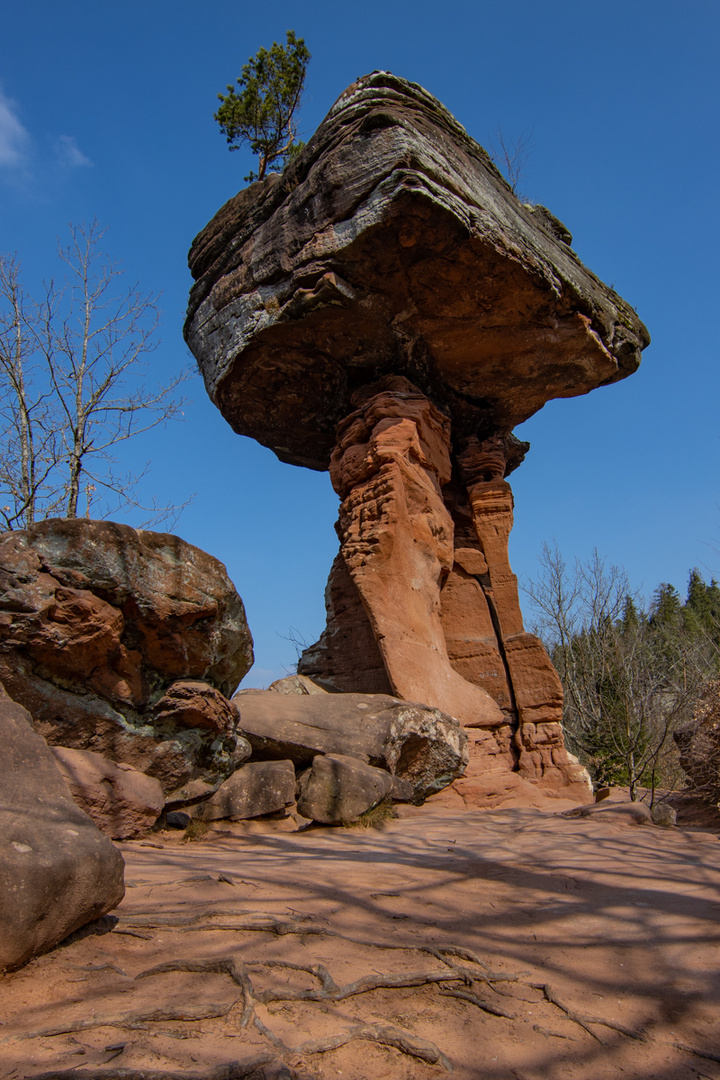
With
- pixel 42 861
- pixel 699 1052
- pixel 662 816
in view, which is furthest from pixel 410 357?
pixel 699 1052

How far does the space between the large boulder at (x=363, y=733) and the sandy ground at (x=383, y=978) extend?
2.18 meters

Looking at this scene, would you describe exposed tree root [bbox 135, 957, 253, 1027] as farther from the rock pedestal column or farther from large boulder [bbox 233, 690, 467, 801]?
the rock pedestal column

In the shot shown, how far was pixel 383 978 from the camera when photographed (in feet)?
6.48

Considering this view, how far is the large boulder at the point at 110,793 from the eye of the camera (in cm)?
384

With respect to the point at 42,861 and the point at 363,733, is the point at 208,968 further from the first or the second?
the point at 363,733

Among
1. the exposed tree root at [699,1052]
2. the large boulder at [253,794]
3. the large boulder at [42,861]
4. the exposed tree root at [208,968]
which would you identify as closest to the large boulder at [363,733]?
the large boulder at [253,794]

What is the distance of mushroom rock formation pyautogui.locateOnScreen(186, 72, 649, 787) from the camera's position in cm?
740

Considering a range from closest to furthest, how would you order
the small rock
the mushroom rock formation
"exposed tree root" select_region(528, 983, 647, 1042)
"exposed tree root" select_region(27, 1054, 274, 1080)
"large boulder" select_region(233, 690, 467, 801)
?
"exposed tree root" select_region(27, 1054, 274, 1080), "exposed tree root" select_region(528, 983, 647, 1042), the small rock, "large boulder" select_region(233, 690, 467, 801), the mushroom rock formation

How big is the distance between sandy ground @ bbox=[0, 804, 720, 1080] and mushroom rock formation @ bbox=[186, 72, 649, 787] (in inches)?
174

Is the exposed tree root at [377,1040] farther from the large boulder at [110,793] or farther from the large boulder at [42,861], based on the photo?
the large boulder at [110,793]

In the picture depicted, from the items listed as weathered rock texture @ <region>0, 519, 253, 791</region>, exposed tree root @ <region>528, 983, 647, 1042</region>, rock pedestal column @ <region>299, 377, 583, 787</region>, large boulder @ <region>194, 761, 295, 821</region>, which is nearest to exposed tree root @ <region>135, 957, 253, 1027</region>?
exposed tree root @ <region>528, 983, 647, 1042</region>

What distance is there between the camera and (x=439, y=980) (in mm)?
2008

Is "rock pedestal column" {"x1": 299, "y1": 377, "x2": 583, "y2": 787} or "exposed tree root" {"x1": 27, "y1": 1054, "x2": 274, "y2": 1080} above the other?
"rock pedestal column" {"x1": 299, "y1": 377, "x2": 583, "y2": 787}

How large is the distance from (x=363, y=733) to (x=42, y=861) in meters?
4.37
